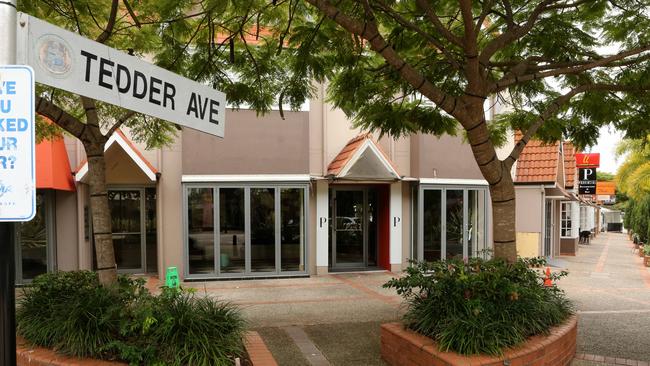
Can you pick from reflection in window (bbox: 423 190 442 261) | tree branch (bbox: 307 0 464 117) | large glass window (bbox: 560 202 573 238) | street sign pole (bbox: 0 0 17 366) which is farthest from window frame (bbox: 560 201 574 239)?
street sign pole (bbox: 0 0 17 366)

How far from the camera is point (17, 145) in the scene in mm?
1918

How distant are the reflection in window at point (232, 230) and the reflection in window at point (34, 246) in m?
4.20

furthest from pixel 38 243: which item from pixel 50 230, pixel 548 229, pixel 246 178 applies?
pixel 548 229

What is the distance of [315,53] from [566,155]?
732 inches

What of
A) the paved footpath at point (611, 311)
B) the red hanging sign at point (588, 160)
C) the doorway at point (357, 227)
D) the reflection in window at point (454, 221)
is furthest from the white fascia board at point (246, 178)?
the red hanging sign at point (588, 160)

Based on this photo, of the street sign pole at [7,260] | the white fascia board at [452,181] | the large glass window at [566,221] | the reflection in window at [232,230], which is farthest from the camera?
the large glass window at [566,221]

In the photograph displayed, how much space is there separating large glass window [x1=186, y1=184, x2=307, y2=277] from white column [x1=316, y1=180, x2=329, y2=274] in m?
0.47

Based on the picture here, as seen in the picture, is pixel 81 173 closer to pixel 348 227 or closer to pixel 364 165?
pixel 364 165

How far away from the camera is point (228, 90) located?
24.2 feet

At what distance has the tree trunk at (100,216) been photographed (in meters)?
5.36

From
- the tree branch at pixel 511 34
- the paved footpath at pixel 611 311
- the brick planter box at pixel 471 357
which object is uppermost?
the tree branch at pixel 511 34

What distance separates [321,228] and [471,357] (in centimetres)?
827

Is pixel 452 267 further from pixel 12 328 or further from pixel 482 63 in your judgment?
pixel 12 328

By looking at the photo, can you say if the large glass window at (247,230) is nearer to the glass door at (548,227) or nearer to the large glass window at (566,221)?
the glass door at (548,227)
